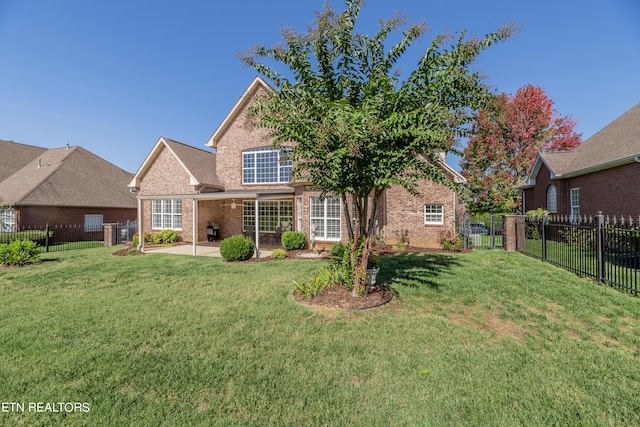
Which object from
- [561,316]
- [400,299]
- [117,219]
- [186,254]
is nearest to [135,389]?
[400,299]

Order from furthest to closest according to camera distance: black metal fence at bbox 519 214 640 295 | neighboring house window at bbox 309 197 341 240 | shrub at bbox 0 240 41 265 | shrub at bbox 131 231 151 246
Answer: shrub at bbox 131 231 151 246
neighboring house window at bbox 309 197 341 240
shrub at bbox 0 240 41 265
black metal fence at bbox 519 214 640 295

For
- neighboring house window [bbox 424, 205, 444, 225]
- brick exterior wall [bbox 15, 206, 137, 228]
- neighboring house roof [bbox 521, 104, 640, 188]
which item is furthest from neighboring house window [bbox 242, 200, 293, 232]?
neighboring house roof [bbox 521, 104, 640, 188]

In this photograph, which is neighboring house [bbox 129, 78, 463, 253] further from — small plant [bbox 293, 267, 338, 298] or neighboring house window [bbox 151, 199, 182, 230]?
small plant [bbox 293, 267, 338, 298]

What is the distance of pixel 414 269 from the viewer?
31.2ft

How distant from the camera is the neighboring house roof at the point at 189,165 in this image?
17534mm

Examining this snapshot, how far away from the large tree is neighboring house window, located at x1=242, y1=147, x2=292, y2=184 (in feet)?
35.4

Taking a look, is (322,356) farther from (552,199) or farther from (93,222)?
(93,222)

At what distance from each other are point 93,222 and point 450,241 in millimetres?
25930

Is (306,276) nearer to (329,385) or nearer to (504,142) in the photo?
(329,385)

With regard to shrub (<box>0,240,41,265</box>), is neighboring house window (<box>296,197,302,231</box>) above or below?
above

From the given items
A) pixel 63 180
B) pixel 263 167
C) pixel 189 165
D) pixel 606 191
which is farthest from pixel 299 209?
pixel 63 180

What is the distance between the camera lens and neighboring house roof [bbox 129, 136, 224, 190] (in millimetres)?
17534

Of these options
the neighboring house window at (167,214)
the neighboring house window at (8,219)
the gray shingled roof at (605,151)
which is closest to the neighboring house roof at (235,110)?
the neighboring house window at (167,214)

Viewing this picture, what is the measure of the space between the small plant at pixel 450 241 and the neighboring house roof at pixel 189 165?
14.0 meters
